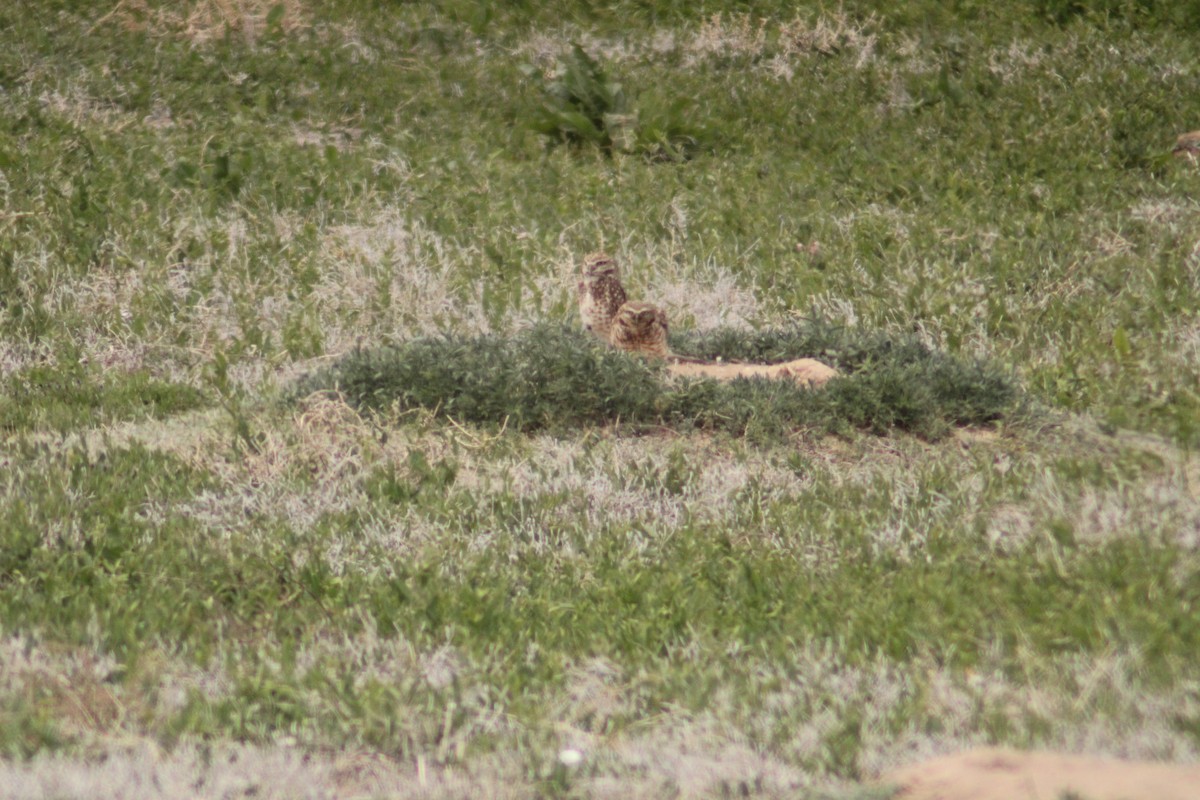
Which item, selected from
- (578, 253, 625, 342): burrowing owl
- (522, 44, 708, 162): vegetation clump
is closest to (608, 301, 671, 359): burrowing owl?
(578, 253, 625, 342): burrowing owl

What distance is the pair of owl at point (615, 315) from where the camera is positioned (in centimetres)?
748

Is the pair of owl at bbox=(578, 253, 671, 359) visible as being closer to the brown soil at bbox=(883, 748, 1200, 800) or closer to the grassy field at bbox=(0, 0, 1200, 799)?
the grassy field at bbox=(0, 0, 1200, 799)

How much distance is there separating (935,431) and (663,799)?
11.7ft

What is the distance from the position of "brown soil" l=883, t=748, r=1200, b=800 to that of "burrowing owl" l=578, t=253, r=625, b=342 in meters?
4.69

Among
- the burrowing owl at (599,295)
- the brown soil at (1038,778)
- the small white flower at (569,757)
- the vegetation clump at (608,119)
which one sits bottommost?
the vegetation clump at (608,119)

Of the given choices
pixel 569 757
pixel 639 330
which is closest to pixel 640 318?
pixel 639 330

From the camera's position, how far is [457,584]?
5.14 meters

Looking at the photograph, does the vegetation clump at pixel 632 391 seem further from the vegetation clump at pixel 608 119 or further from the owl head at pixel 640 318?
the vegetation clump at pixel 608 119

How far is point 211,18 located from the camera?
15.8 meters

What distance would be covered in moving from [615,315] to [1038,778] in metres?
4.89

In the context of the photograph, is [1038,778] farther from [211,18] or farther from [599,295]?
[211,18]

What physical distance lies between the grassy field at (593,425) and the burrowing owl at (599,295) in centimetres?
35

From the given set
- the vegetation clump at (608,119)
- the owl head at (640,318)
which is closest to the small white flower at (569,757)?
the owl head at (640,318)

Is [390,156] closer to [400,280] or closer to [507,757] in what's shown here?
[400,280]
